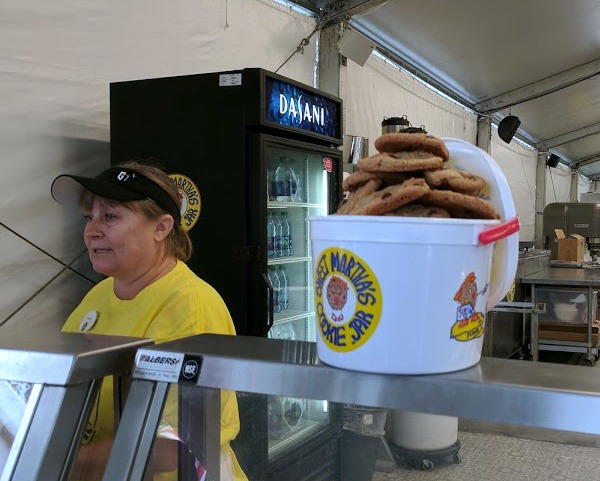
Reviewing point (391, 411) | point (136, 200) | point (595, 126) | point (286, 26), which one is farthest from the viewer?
point (595, 126)

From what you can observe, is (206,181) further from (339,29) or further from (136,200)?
A: (339,29)

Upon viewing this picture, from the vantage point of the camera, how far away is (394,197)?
76 centimetres

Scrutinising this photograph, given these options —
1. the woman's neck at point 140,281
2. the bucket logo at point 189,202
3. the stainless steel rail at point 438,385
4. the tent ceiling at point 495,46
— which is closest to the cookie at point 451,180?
the stainless steel rail at point 438,385

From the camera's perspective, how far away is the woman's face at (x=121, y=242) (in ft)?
5.52

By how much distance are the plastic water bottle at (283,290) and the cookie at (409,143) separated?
2616 millimetres

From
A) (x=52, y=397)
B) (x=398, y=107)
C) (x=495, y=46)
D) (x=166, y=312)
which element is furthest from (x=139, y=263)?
(x=495, y=46)

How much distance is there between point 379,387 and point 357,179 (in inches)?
11.1

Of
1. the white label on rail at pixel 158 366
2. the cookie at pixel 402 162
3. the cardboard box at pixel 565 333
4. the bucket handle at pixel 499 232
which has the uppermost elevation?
the cookie at pixel 402 162

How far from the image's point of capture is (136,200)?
1.68m

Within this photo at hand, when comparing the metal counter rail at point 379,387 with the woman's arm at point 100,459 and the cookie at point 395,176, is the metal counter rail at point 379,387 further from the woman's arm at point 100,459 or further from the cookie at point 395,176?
the cookie at point 395,176

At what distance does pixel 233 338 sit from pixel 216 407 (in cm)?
11

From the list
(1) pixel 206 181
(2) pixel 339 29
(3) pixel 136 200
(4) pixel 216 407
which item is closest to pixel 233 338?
(4) pixel 216 407

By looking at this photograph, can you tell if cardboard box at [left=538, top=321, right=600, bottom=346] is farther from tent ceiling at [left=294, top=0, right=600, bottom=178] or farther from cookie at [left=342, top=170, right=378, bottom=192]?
cookie at [left=342, top=170, right=378, bottom=192]

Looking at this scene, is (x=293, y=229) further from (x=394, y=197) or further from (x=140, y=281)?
(x=394, y=197)
